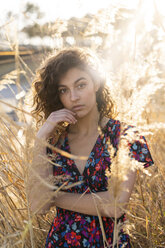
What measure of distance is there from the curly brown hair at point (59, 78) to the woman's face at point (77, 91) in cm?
4

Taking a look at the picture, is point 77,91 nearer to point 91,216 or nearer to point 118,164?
point 91,216

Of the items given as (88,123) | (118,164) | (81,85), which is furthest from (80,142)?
(118,164)

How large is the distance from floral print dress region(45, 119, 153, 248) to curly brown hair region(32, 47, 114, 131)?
28cm

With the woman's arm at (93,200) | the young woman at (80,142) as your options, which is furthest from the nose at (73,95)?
the woman's arm at (93,200)

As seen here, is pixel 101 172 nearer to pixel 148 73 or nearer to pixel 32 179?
pixel 32 179

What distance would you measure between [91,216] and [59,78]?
76 centimetres

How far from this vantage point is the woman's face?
1.48 meters

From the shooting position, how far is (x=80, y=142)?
162 cm

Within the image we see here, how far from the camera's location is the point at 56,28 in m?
2.13

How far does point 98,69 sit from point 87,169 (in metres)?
0.63

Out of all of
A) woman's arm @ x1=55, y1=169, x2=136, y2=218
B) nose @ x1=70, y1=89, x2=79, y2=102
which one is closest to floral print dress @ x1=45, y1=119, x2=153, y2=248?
woman's arm @ x1=55, y1=169, x2=136, y2=218

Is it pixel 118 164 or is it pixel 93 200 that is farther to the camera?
pixel 93 200

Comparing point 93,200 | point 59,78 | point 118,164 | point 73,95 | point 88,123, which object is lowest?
point 93,200

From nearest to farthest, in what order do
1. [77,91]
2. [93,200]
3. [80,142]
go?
[93,200], [77,91], [80,142]
